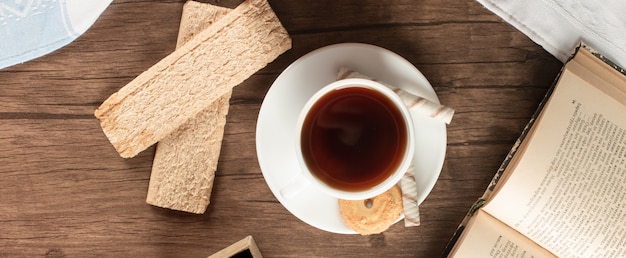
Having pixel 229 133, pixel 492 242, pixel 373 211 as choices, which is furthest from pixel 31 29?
pixel 492 242

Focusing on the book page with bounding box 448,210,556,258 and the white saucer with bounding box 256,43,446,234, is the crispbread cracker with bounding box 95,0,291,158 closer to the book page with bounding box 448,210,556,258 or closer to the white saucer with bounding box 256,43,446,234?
the white saucer with bounding box 256,43,446,234

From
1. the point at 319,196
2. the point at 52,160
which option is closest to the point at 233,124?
the point at 319,196

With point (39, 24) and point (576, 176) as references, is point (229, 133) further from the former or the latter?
point (576, 176)

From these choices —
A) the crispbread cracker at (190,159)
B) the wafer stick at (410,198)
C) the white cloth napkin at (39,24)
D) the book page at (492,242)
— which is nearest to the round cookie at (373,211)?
the wafer stick at (410,198)

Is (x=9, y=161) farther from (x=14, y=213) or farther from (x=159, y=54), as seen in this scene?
(x=159, y=54)

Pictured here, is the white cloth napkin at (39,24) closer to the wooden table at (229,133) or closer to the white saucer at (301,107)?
the wooden table at (229,133)

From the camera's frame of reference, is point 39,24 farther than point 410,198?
Yes

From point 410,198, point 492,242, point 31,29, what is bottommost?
point 492,242
